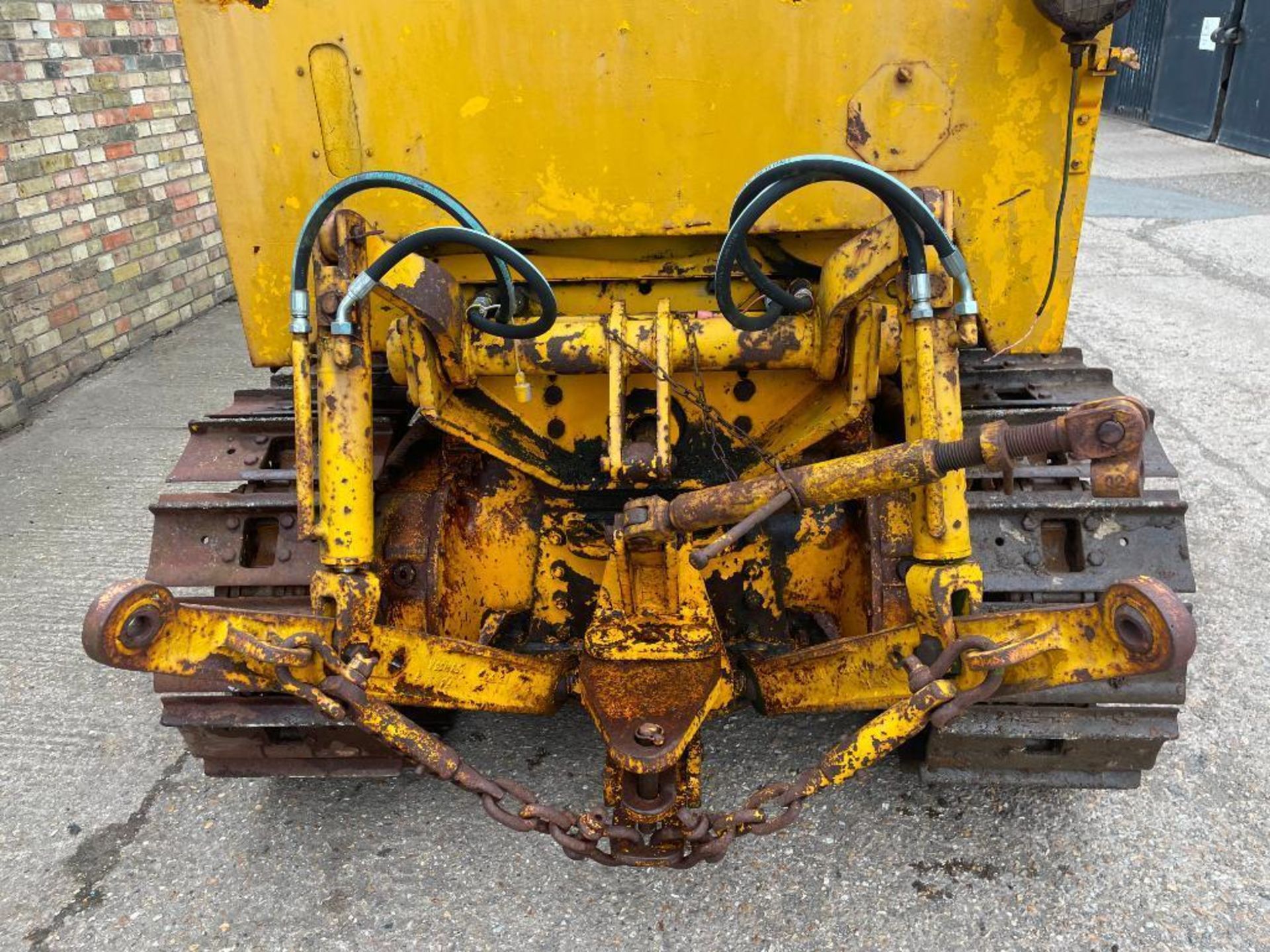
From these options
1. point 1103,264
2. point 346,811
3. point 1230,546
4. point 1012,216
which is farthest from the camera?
point 1103,264

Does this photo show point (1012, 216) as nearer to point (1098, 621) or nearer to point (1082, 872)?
point (1098, 621)

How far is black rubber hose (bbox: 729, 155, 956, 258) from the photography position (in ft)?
5.99

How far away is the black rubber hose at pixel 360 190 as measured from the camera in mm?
1997

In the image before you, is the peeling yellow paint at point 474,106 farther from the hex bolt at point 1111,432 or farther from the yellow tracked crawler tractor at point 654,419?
the hex bolt at point 1111,432

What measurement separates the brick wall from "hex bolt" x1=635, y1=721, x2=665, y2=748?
5.06 metres

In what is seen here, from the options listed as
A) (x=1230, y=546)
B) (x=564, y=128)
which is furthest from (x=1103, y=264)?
(x=564, y=128)

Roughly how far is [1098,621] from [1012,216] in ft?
3.93

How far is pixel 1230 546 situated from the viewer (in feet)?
12.8

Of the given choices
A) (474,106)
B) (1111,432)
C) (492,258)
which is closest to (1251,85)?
(474,106)

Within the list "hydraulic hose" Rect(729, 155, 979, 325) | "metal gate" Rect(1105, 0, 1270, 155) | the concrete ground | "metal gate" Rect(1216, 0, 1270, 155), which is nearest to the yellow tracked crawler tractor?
"hydraulic hose" Rect(729, 155, 979, 325)

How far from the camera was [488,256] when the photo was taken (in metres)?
2.07

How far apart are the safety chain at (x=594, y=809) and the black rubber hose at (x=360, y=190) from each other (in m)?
0.79

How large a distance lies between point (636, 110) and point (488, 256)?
0.62m

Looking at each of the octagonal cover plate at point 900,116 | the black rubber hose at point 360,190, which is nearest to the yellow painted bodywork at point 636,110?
the octagonal cover plate at point 900,116
